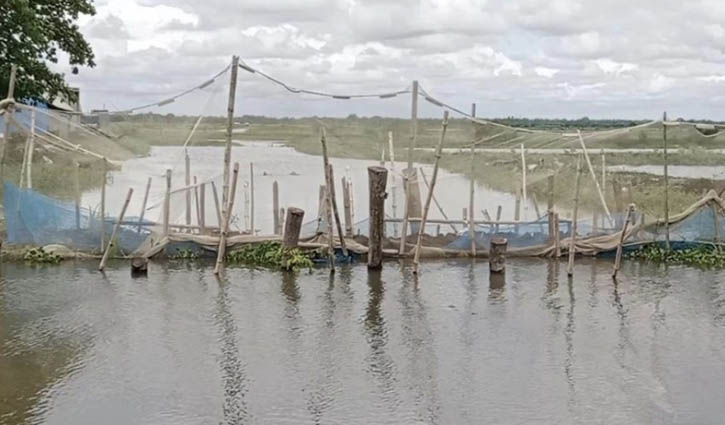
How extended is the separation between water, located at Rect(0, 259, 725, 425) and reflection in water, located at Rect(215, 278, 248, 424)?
0.07ft

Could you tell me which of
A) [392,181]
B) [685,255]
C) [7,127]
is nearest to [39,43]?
[7,127]

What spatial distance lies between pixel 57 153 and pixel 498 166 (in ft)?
21.6

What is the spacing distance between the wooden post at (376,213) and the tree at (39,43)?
6.53 meters

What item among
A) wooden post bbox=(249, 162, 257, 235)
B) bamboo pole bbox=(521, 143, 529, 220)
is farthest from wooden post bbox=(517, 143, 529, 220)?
wooden post bbox=(249, 162, 257, 235)

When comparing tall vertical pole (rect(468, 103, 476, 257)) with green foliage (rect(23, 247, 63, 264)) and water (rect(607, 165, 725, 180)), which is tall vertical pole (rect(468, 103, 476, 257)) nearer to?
water (rect(607, 165, 725, 180))

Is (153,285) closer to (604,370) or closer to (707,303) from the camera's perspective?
(604,370)

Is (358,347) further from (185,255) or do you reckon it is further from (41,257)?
(41,257)

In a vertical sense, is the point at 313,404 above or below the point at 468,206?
below

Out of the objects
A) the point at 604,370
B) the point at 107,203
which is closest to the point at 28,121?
the point at 107,203

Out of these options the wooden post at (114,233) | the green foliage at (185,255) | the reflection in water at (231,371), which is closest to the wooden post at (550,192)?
A: the green foliage at (185,255)

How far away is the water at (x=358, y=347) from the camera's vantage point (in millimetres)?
5957

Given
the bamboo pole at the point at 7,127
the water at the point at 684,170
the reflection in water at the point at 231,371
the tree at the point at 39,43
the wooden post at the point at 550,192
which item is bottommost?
the reflection in water at the point at 231,371

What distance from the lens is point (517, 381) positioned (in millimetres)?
6562

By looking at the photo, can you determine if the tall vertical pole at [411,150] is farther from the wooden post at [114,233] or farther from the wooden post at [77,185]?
the wooden post at [77,185]
